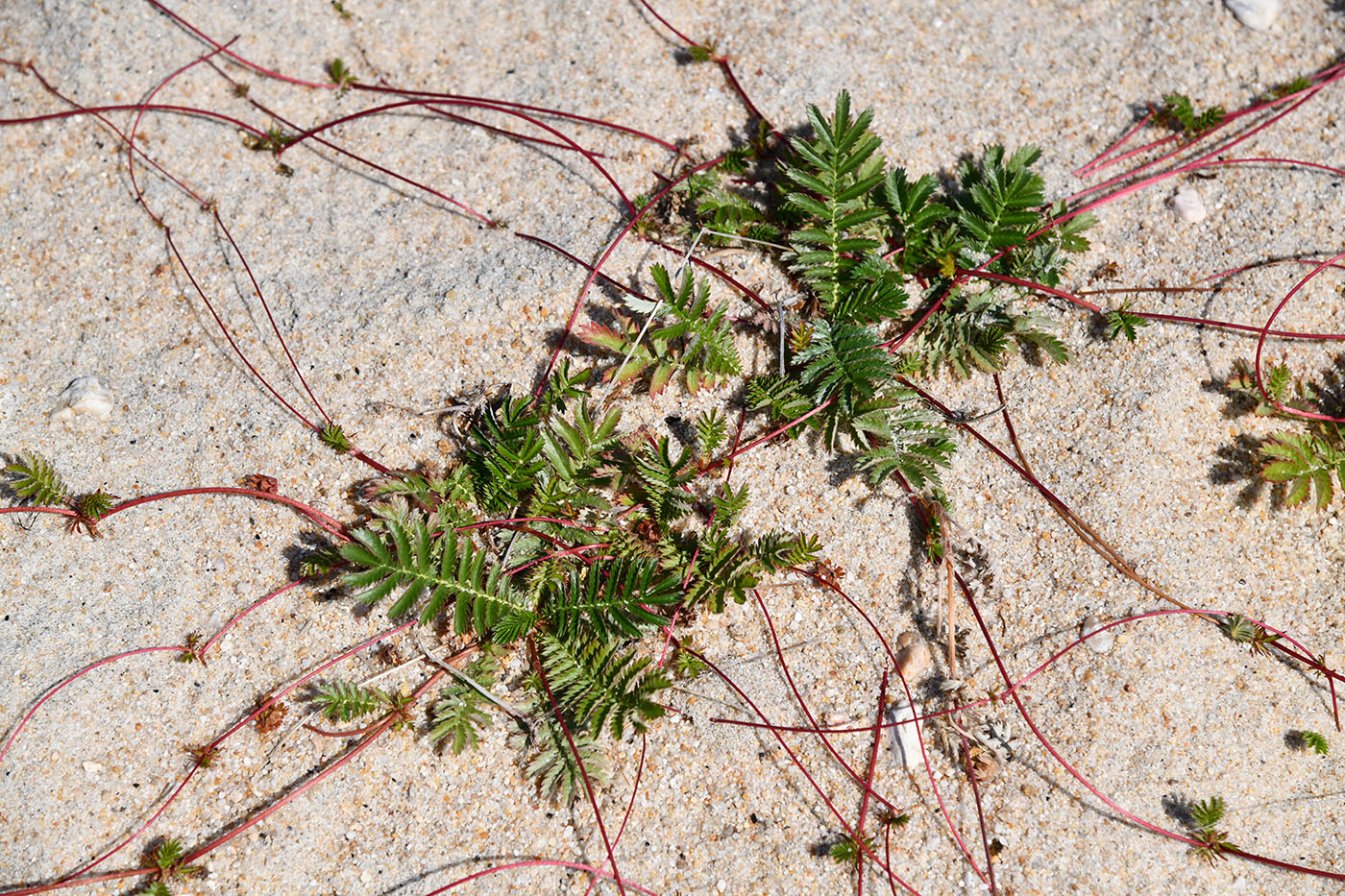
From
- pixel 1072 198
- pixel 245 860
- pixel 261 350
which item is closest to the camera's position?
pixel 245 860

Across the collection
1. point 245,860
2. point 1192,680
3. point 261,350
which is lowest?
point 245,860

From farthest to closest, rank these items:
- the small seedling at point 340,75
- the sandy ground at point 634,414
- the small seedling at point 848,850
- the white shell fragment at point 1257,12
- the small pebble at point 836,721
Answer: the white shell fragment at point 1257,12 → the small seedling at point 340,75 → the small pebble at point 836,721 → the sandy ground at point 634,414 → the small seedling at point 848,850

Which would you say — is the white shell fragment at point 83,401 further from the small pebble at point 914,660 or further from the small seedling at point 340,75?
the small pebble at point 914,660

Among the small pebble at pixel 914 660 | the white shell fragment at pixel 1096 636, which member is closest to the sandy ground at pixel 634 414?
the white shell fragment at pixel 1096 636

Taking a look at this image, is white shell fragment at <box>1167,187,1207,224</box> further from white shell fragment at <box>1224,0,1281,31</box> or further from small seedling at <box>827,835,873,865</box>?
small seedling at <box>827,835,873,865</box>

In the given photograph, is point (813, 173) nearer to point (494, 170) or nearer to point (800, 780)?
point (494, 170)

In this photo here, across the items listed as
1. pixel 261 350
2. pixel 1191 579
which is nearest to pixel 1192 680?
pixel 1191 579

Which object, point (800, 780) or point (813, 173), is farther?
point (813, 173)
